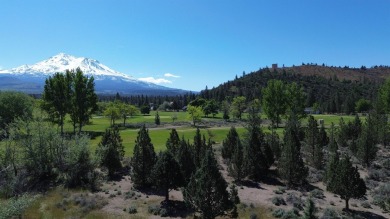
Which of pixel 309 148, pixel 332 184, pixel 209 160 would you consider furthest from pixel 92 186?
pixel 309 148

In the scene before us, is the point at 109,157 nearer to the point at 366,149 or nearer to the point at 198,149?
the point at 198,149

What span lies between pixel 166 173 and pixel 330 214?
1532 cm

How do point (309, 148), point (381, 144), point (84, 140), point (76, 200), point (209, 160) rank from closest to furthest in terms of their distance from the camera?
point (209, 160) → point (76, 200) → point (84, 140) → point (309, 148) → point (381, 144)

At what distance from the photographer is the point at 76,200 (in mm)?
32906

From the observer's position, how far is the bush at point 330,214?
95.2 ft

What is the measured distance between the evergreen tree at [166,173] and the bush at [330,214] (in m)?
13.6

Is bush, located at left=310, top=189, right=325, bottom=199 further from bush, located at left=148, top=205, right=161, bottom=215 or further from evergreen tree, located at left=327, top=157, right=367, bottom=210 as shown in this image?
bush, located at left=148, top=205, right=161, bottom=215

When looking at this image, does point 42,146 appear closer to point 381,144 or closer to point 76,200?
point 76,200

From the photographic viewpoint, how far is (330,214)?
29703mm

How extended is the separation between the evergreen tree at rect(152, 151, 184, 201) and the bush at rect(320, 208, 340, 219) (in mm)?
13572

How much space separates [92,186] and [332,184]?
81.6 ft

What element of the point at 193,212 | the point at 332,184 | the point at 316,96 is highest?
the point at 316,96

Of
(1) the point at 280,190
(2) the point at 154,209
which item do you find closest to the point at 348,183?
(1) the point at 280,190

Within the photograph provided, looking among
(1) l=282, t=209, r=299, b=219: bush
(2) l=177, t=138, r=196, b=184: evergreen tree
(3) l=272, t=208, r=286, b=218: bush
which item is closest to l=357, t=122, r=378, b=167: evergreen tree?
(1) l=282, t=209, r=299, b=219: bush
